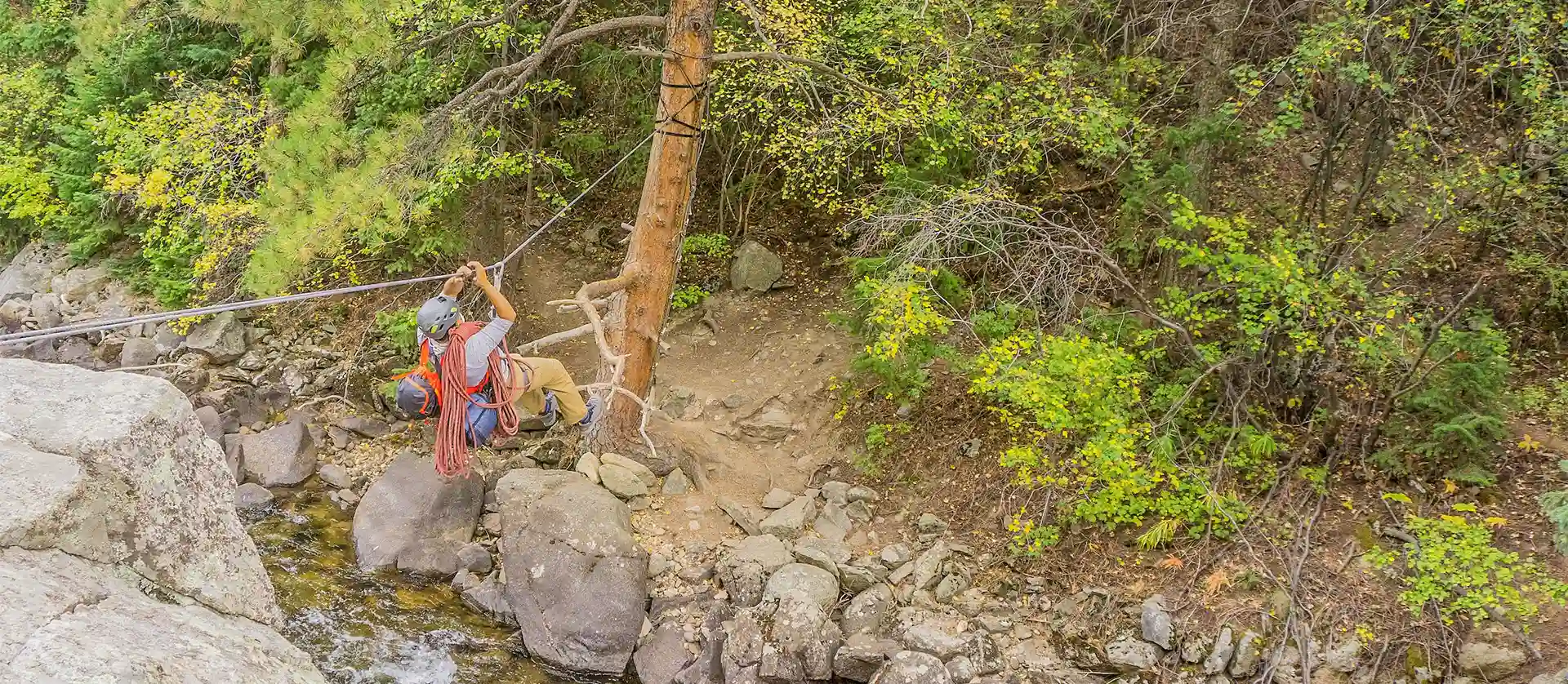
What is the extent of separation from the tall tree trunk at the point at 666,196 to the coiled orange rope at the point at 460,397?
5.60 feet

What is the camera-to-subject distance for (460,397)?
19.4ft

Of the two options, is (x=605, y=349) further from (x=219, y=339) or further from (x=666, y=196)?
(x=219, y=339)

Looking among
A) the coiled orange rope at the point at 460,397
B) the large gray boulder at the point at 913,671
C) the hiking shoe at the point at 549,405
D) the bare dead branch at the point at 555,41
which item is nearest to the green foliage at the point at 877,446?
the large gray boulder at the point at 913,671

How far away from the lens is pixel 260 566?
483 cm

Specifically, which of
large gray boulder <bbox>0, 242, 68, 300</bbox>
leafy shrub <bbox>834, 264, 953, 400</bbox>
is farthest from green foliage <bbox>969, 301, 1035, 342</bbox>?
large gray boulder <bbox>0, 242, 68, 300</bbox>

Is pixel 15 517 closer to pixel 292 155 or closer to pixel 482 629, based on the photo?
pixel 482 629

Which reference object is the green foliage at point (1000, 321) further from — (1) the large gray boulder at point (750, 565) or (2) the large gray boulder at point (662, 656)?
(2) the large gray boulder at point (662, 656)

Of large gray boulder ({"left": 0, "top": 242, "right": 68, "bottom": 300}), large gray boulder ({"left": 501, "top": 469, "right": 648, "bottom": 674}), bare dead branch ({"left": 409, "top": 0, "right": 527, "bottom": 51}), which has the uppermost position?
bare dead branch ({"left": 409, "top": 0, "right": 527, "bottom": 51})

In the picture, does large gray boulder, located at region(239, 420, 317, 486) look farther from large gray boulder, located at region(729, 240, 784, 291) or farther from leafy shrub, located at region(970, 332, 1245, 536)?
leafy shrub, located at region(970, 332, 1245, 536)

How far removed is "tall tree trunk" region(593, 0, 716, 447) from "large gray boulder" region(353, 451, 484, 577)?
1.62 m

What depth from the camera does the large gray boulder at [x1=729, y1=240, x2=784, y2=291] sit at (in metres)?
11.3

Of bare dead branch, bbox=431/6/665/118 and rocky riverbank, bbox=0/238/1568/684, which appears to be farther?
bare dead branch, bbox=431/6/665/118

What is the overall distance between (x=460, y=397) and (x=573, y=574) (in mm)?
2361

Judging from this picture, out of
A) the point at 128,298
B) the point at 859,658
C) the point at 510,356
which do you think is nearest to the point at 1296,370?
the point at 859,658
